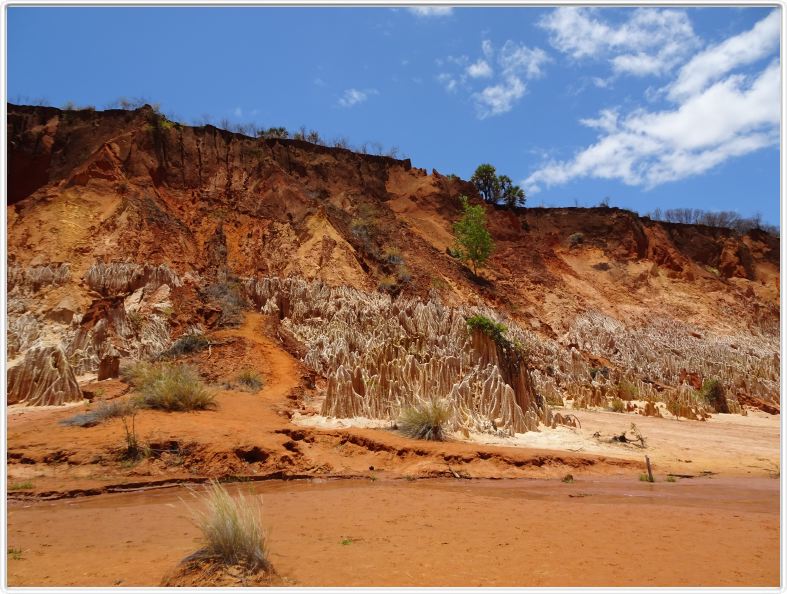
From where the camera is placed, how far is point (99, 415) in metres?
10.1

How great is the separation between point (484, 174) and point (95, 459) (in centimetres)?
3643

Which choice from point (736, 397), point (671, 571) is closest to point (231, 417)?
point (671, 571)

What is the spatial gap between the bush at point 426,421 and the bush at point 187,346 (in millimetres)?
7790

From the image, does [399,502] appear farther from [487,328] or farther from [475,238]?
[475,238]

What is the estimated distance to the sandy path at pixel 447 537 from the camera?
408 centimetres

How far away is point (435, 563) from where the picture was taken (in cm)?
438

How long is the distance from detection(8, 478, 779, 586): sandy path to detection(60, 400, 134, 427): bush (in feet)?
9.46

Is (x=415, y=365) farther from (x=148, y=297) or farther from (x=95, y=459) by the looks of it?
(x=148, y=297)

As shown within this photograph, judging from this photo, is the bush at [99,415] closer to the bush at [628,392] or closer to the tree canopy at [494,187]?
the bush at [628,392]

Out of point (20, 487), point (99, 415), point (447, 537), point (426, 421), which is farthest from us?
point (426, 421)

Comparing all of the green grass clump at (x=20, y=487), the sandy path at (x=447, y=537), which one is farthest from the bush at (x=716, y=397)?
the green grass clump at (x=20, y=487)

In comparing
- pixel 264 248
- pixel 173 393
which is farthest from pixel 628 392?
pixel 264 248

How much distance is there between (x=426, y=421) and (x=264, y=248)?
51.5 ft

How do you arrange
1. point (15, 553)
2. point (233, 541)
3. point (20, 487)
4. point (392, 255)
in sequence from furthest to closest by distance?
point (392, 255) < point (20, 487) < point (15, 553) < point (233, 541)
